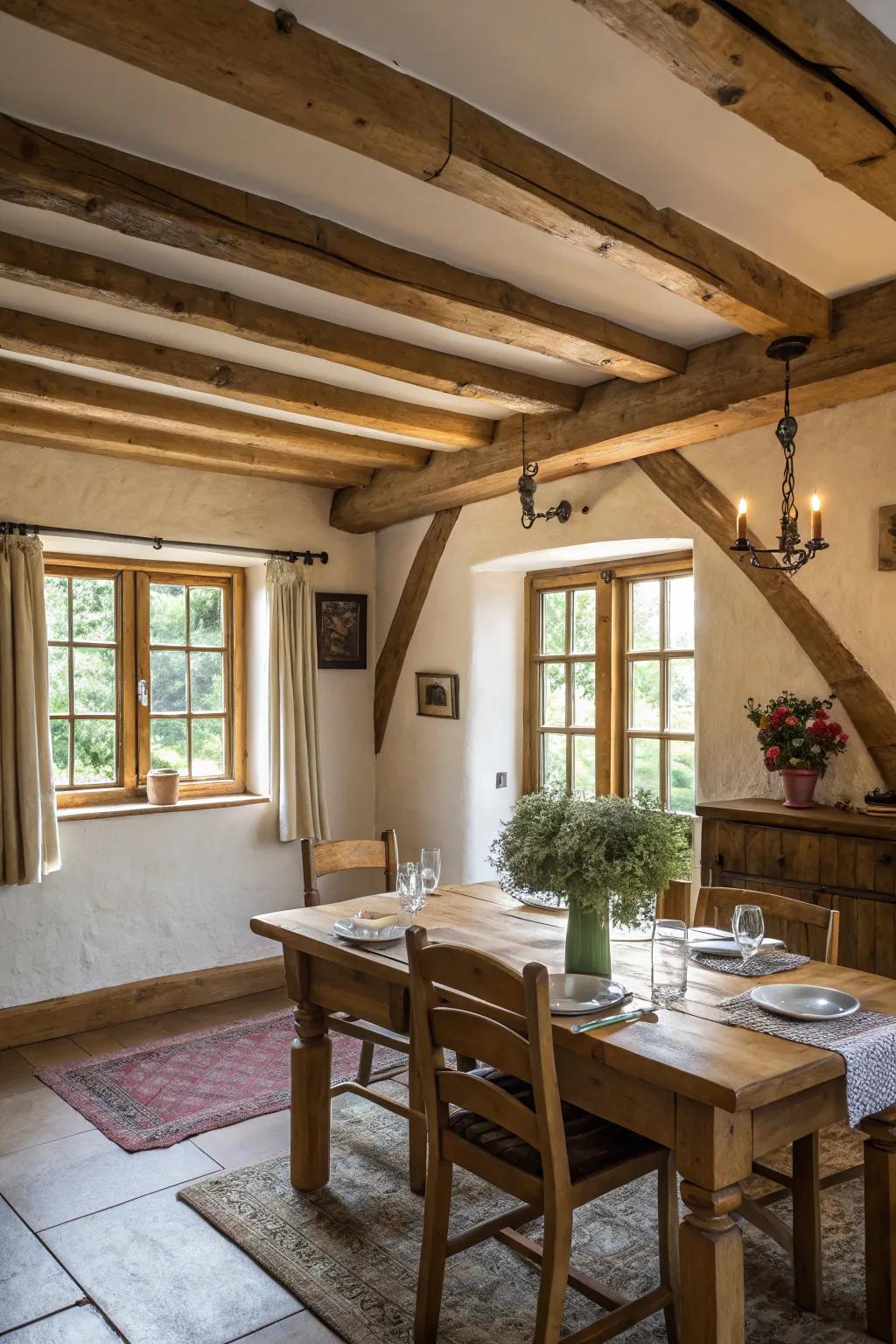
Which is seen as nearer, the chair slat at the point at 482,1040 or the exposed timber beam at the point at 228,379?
the chair slat at the point at 482,1040

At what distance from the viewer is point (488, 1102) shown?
82.1 inches

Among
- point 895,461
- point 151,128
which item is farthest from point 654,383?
point 151,128

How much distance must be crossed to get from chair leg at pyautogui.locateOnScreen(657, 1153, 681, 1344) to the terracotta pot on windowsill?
3083 millimetres

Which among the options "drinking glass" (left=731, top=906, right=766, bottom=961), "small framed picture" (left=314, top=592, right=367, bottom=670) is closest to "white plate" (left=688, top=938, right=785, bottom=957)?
"drinking glass" (left=731, top=906, right=766, bottom=961)

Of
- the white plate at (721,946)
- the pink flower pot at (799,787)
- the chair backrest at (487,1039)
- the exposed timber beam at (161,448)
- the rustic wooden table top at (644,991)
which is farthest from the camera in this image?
the exposed timber beam at (161,448)

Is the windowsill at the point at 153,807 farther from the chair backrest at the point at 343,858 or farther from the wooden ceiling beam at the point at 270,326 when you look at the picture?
the wooden ceiling beam at the point at 270,326

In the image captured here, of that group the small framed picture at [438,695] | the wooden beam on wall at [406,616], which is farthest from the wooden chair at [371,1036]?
the wooden beam on wall at [406,616]

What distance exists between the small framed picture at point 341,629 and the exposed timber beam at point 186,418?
0.83 meters

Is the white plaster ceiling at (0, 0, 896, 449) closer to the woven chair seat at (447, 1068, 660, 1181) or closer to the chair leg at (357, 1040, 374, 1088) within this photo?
the woven chair seat at (447, 1068, 660, 1181)

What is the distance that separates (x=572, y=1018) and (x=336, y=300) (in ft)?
7.04

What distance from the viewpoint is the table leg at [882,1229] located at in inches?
86.6

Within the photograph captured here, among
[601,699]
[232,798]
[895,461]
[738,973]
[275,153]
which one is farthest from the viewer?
[232,798]

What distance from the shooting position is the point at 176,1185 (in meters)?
2.99

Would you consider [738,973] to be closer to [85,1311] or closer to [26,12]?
[85,1311]
